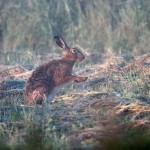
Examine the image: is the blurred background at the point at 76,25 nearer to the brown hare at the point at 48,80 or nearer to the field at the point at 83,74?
the field at the point at 83,74

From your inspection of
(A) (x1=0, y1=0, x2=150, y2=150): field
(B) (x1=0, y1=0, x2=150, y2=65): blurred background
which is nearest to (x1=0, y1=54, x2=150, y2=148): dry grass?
A: (A) (x1=0, y1=0, x2=150, y2=150): field

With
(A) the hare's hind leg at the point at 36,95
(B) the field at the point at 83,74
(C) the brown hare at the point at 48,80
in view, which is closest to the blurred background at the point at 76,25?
(B) the field at the point at 83,74

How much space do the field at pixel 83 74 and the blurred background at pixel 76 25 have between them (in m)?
0.02

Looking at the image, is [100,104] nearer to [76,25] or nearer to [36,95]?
[36,95]

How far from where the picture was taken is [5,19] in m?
15.5

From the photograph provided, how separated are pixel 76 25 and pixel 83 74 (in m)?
4.49

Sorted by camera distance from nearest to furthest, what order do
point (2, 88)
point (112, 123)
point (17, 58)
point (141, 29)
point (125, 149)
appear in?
point (125, 149), point (112, 123), point (2, 88), point (17, 58), point (141, 29)

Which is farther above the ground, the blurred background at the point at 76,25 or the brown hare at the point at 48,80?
the blurred background at the point at 76,25

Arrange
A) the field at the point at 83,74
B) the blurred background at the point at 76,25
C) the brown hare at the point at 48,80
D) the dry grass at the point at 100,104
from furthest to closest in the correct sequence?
the blurred background at the point at 76,25, the brown hare at the point at 48,80, the dry grass at the point at 100,104, the field at the point at 83,74

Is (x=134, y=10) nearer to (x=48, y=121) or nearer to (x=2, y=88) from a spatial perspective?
(x=2, y=88)

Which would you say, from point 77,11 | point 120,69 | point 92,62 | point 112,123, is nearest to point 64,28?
point 77,11

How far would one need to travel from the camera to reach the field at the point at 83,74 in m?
6.11

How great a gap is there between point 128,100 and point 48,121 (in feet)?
4.78

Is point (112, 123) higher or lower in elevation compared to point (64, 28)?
lower
